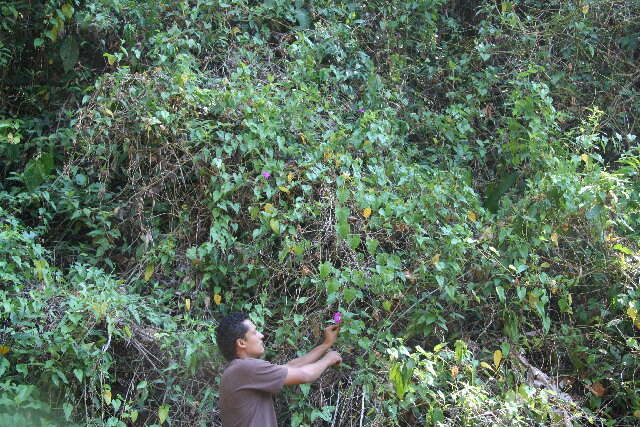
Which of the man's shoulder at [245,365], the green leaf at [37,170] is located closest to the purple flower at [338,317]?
the man's shoulder at [245,365]

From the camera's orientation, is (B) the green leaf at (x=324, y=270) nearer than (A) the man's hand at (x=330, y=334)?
No

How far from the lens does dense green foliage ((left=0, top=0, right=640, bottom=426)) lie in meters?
4.11

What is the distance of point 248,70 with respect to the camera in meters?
5.49

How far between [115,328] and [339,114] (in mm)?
2372

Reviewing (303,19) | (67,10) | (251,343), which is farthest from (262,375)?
(303,19)

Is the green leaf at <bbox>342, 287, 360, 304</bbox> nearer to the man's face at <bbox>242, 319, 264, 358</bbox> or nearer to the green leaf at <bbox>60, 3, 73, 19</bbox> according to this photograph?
the man's face at <bbox>242, 319, 264, 358</bbox>

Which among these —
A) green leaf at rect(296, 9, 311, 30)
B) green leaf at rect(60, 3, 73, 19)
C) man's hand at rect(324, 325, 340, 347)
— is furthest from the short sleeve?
green leaf at rect(296, 9, 311, 30)

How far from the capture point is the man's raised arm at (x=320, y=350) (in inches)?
153

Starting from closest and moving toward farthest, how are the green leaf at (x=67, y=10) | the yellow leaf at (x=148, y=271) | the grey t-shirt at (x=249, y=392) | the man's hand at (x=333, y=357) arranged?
the grey t-shirt at (x=249, y=392), the man's hand at (x=333, y=357), the yellow leaf at (x=148, y=271), the green leaf at (x=67, y=10)

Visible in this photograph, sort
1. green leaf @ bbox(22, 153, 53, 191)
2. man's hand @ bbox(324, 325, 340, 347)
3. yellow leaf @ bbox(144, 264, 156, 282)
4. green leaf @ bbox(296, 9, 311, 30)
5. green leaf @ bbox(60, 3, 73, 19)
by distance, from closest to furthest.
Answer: man's hand @ bbox(324, 325, 340, 347) < yellow leaf @ bbox(144, 264, 156, 282) < green leaf @ bbox(22, 153, 53, 191) < green leaf @ bbox(60, 3, 73, 19) < green leaf @ bbox(296, 9, 311, 30)

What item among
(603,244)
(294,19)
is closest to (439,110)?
(294,19)

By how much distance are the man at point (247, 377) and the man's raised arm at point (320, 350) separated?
0.72 ft

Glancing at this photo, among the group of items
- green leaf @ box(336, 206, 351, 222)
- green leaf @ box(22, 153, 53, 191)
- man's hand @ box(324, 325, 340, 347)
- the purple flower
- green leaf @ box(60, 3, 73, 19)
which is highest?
green leaf @ box(60, 3, 73, 19)

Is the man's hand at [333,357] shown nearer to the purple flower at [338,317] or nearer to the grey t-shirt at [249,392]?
the purple flower at [338,317]
